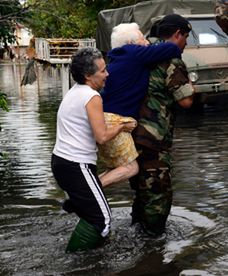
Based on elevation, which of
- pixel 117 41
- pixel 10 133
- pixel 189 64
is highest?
pixel 117 41

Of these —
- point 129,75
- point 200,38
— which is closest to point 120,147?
point 129,75

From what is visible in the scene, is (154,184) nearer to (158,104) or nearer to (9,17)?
(158,104)

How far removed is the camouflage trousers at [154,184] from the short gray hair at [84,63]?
2.71ft

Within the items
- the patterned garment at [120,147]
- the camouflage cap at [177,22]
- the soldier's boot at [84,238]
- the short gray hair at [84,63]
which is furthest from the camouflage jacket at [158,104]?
the soldier's boot at [84,238]

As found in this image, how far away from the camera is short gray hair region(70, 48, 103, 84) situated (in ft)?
17.3

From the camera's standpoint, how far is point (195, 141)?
37.3 ft

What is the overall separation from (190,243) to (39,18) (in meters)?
4.50

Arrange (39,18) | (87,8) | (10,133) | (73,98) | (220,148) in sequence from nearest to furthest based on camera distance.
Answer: (73,98), (39,18), (220,148), (10,133), (87,8)

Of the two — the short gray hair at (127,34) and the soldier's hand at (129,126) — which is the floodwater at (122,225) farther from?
the short gray hair at (127,34)

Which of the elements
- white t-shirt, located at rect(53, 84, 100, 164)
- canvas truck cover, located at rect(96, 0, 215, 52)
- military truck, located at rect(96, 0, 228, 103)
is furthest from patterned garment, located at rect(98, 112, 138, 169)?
canvas truck cover, located at rect(96, 0, 215, 52)

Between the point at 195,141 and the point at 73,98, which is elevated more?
the point at 73,98

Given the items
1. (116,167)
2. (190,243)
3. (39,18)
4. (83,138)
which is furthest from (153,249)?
(39,18)

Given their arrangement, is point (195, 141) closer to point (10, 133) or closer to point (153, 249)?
point (10, 133)

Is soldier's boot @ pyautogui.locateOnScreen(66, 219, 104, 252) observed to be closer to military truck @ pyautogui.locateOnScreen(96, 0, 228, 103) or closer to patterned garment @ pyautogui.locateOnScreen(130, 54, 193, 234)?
patterned garment @ pyautogui.locateOnScreen(130, 54, 193, 234)
